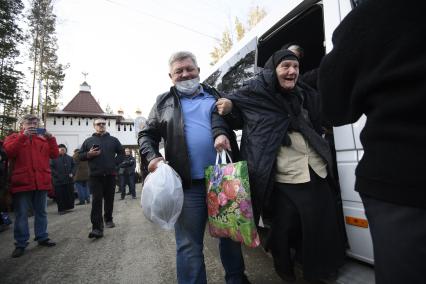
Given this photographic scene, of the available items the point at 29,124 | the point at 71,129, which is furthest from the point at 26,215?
the point at 71,129

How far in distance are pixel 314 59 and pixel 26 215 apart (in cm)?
493

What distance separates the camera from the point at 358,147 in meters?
1.84

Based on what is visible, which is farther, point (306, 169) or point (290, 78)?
point (290, 78)

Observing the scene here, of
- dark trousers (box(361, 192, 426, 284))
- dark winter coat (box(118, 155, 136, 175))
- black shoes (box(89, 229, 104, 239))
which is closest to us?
dark trousers (box(361, 192, 426, 284))

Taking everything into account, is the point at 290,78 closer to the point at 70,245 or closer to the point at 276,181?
the point at 276,181

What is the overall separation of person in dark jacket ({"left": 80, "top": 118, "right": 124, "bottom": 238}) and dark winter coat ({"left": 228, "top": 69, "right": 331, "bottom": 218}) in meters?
3.40

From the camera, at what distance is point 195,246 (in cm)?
188

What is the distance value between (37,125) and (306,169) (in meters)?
4.18

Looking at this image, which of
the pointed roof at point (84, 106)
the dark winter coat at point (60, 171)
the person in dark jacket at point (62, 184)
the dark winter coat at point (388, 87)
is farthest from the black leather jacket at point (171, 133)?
the pointed roof at point (84, 106)

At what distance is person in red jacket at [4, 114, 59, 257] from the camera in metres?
3.98

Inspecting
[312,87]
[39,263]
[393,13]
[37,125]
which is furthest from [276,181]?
[37,125]

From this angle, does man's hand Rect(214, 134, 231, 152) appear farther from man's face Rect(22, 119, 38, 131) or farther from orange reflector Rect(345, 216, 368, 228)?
man's face Rect(22, 119, 38, 131)

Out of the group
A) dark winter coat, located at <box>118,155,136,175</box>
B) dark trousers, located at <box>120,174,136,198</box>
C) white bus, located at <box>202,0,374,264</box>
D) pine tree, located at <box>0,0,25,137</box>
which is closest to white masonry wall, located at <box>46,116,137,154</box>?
pine tree, located at <box>0,0,25,137</box>

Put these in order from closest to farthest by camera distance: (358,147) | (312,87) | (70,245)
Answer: (358,147)
(312,87)
(70,245)
